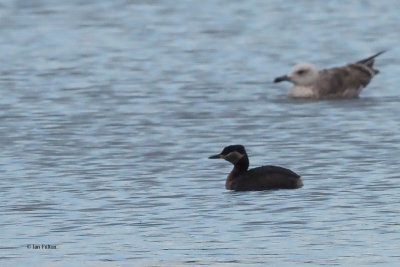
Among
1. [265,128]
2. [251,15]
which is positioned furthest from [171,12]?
[265,128]

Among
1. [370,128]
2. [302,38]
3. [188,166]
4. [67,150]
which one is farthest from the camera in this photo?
[302,38]

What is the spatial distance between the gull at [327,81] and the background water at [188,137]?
0.86 ft

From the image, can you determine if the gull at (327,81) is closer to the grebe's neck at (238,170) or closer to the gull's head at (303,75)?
the gull's head at (303,75)

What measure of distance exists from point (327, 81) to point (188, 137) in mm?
4586

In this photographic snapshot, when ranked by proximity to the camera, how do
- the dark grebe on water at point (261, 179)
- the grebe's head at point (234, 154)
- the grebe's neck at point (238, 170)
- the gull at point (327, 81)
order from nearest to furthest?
the dark grebe on water at point (261, 179)
the grebe's neck at point (238, 170)
the grebe's head at point (234, 154)
the gull at point (327, 81)

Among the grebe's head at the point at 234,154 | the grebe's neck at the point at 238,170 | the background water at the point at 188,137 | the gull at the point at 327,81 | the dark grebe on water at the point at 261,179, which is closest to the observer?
the background water at the point at 188,137

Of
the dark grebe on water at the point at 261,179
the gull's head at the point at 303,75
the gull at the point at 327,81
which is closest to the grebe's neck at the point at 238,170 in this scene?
the dark grebe on water at the point at 261,179

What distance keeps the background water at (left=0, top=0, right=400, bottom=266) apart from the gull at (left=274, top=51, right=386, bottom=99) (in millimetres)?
261

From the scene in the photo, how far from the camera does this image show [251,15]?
33094 millimetres

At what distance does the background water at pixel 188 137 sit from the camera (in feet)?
43.9

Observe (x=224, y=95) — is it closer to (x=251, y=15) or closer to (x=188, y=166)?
(x=188, y=166)

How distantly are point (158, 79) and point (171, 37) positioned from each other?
17.1 feet

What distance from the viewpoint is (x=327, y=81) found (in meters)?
23.4

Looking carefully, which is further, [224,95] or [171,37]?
[171,37]
